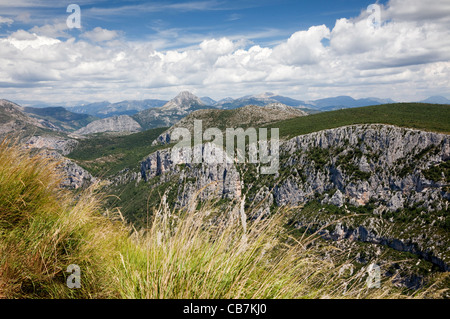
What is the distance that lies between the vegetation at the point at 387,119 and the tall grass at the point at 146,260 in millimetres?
131853

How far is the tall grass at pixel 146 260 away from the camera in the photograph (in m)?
2.34

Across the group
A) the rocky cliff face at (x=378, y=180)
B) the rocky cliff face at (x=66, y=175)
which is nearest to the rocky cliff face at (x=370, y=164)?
the rocky cliff face at (x=378, y=180)

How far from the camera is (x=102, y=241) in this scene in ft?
11.3

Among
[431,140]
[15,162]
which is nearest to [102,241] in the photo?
[15,162]

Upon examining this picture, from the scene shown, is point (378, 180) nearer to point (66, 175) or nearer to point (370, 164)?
point (370, 164)

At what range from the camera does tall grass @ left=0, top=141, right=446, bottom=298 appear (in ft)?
7.67

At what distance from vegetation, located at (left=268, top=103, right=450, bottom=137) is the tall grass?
131853 millimetres

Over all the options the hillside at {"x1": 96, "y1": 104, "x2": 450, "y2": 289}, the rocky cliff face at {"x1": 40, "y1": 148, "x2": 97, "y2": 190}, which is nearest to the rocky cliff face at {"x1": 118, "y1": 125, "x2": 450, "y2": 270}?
the hillside at {"x1": 96, "y1": 104, "x2": 450, "y2": 289}

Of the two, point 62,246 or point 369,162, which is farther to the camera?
point 369,162

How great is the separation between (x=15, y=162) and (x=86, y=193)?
113 centimetres

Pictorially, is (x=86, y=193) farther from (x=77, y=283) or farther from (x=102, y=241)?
(x=77, y=283)

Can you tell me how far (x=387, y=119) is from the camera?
12731 cm

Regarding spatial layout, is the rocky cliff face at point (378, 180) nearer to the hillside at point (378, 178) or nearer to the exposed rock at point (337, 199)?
the hillside at point (378, 178)
